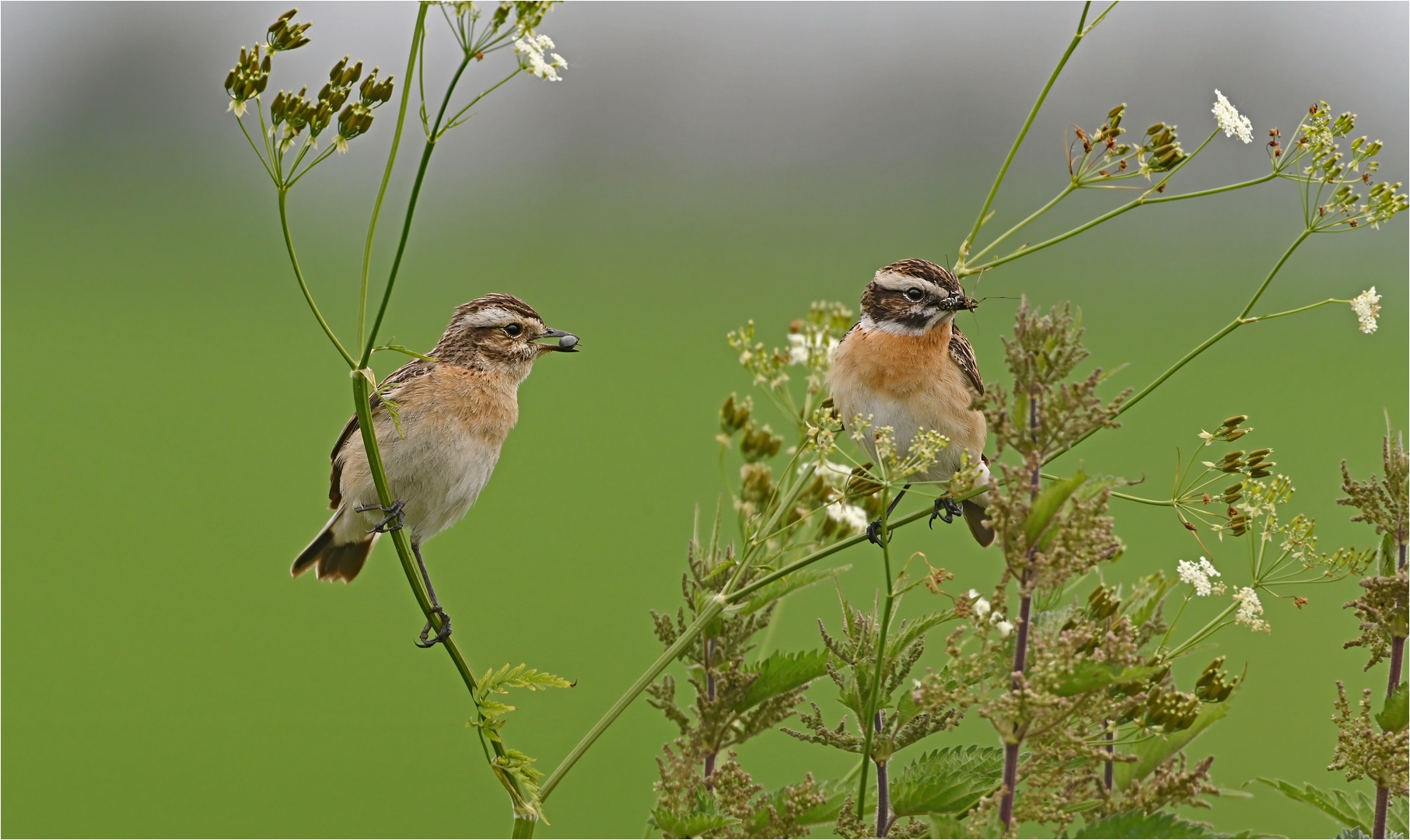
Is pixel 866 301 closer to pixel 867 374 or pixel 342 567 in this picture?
pixel 867 374

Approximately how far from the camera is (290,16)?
1731 mm

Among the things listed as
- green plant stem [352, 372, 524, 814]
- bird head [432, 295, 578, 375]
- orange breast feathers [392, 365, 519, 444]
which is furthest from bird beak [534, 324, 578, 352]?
green plant stem [352, 372, 524, 814]

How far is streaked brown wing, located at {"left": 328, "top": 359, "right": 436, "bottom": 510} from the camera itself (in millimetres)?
3064

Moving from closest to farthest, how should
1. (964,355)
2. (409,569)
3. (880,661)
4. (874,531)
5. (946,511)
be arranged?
(880,661)
(409,569)
(874,531)
(946,511)
(964,355)

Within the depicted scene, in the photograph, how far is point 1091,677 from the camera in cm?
137

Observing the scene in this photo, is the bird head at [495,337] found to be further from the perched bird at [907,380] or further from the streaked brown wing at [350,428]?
the perched bird at [907,380]

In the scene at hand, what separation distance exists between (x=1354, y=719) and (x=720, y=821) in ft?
3.17

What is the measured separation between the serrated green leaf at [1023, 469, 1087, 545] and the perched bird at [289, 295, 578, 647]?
72.7 inches

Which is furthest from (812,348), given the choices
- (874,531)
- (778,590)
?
(778,590)

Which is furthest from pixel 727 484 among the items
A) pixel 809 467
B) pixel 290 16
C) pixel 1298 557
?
pixel 290 16

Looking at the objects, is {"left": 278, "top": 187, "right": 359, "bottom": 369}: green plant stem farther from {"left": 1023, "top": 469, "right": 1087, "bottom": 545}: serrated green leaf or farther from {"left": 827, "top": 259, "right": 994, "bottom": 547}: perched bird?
{"left": 827, "top": 259, "right": 994, "bottom": 547}: perched bird

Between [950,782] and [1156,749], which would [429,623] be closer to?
[950,782]

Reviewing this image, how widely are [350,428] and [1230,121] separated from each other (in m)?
2.30

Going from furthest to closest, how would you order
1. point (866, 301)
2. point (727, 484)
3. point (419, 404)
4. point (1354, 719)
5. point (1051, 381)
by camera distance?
point (866, 301)
point (419, 404)
point (727, 484)
point (1354, 719)
point (1051, 381)
